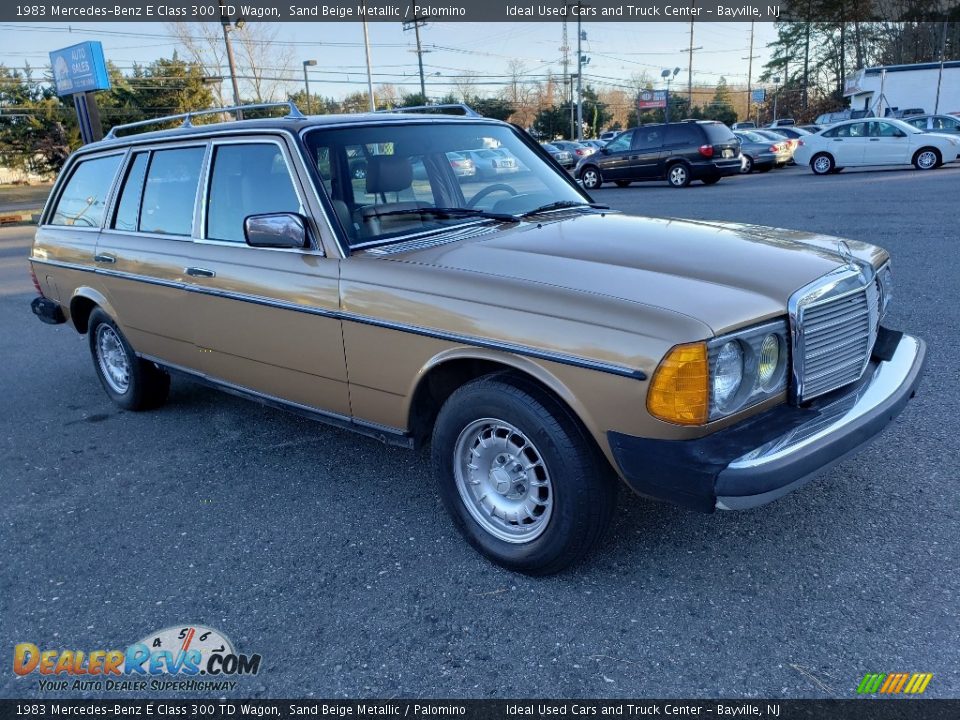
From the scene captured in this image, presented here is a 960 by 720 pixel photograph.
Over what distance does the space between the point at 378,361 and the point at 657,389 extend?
4.29 ft

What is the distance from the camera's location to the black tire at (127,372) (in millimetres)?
4977

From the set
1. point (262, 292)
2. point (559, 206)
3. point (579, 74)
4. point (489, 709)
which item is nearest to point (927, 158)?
point (559, 206)

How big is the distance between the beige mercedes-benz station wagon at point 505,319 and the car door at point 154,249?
0.06 feet

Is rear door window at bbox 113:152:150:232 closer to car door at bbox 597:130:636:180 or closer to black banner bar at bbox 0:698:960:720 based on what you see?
black banner bar at bbox 0:698:960:720

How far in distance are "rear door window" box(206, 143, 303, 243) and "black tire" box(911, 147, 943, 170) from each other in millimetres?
22114

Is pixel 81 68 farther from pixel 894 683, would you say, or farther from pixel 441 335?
pixel 894 683

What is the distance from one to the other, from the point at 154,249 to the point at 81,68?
2713 cm

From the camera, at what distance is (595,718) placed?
2.26 m

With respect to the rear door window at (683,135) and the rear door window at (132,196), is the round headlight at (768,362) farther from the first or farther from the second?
the rear door window at (683,135)

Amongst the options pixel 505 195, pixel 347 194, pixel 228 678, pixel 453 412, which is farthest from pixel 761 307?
pixel 228 678

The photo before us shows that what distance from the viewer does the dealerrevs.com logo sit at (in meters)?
2.53

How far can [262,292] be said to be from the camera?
11.9 ft

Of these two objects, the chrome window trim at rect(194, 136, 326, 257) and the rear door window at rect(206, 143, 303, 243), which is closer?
the chrome window trim at rect(194, 136, 326, 257)

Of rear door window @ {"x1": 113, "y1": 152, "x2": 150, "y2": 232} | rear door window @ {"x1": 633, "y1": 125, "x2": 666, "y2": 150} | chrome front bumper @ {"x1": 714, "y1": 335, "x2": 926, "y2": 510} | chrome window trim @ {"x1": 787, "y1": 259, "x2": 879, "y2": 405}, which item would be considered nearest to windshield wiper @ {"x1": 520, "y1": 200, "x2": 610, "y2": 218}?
chrome window trim @ {"x1": 787, "y1": 259, "x2": 879, "y2": 405}
